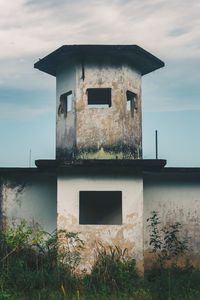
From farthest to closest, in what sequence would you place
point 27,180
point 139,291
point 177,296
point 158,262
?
point 27,180
point 158,262
point 139,291
point 177,296

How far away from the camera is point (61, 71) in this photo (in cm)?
993

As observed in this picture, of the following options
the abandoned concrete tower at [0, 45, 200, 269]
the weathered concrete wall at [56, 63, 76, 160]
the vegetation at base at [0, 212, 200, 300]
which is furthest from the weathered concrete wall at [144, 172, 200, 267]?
the weathered concrete wall at [56, 63, 76, 160]

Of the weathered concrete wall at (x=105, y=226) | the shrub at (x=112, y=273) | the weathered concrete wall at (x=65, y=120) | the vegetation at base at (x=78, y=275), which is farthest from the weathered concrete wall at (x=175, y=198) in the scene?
the weathered concrete wall at (x=65, y=120)

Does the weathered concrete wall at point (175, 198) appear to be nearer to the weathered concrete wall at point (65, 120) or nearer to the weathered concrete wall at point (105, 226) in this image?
the weathered concrete wall at point (105, 226)

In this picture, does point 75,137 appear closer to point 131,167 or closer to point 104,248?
point 131,167

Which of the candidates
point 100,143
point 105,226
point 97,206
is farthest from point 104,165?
point 97,206

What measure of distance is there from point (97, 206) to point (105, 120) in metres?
3.52

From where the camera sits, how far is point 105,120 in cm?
916

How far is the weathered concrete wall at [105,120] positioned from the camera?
9.05 metres

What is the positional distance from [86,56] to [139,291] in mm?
6128

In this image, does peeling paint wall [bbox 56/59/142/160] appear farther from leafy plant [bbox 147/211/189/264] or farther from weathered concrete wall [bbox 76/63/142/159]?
leafy plant [bbox 147/211/189/264]

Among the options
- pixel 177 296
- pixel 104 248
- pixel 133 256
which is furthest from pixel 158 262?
pixel 177 296

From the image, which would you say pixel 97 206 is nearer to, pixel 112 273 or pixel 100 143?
pixel 100 143

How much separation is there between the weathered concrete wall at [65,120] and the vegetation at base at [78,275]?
245 cm
